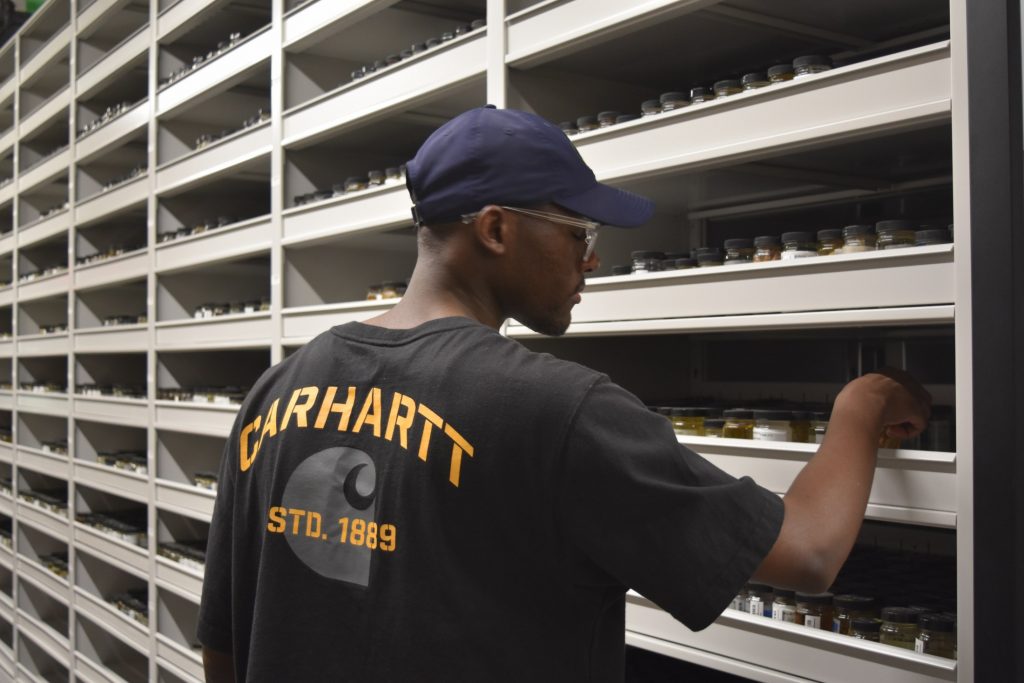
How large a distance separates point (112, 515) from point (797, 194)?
3245 mm

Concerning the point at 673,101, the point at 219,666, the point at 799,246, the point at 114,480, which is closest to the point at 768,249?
the point at 799,246

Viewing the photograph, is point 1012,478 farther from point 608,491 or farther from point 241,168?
point 241,168

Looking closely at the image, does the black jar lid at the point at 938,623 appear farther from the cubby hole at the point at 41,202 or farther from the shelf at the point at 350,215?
the cubby hole at the point at 41,202

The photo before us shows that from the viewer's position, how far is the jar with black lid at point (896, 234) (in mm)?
1243

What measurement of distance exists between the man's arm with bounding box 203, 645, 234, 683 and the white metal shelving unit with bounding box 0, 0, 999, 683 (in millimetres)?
644

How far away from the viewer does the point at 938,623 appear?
47.5 inches

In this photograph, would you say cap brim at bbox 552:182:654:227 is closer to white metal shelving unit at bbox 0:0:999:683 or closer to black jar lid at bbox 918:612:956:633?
white metal shelving unit at bbox 0:0:999:683

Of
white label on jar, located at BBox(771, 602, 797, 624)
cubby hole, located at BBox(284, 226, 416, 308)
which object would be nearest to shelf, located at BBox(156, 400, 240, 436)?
cubby hole, located at BBox(284, 226, 416, 308)

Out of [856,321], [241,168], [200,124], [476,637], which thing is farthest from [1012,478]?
[200,124]

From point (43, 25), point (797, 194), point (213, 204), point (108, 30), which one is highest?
point (43, 25)

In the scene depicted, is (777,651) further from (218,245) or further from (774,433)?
(218,245)

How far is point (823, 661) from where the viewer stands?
1275 mm

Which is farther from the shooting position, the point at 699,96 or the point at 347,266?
the point at 347,266

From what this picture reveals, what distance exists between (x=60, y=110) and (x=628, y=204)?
3.88 metres
